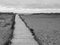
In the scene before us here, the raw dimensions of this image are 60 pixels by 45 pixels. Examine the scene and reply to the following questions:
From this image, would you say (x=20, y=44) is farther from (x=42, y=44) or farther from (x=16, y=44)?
(x=42, y=44)

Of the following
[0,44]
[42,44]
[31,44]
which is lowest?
[31,44]

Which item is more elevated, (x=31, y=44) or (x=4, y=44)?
(x=4, y=44)

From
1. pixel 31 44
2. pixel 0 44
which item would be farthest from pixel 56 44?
pixel 0 44

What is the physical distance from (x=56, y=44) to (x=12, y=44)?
3.22m

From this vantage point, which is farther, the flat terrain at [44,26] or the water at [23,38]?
the flat terrain at [44,26]

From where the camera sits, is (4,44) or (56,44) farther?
(56,44)

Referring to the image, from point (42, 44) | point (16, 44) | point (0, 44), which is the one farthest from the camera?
point (16, 44)

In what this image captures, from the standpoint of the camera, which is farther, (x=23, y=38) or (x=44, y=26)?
(x=44, y=26)

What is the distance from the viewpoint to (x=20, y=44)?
1298 cm

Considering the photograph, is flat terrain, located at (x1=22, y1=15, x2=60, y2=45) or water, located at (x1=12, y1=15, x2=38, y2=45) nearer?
water, located at (x1=12, y1=15, x2=38, y2=45)

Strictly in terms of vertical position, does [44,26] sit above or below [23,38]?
below

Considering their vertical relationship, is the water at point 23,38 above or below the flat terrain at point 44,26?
above

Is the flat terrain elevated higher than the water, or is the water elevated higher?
the water

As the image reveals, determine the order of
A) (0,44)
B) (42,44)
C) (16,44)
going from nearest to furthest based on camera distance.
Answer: (0,44), (42,44), (16,44)
